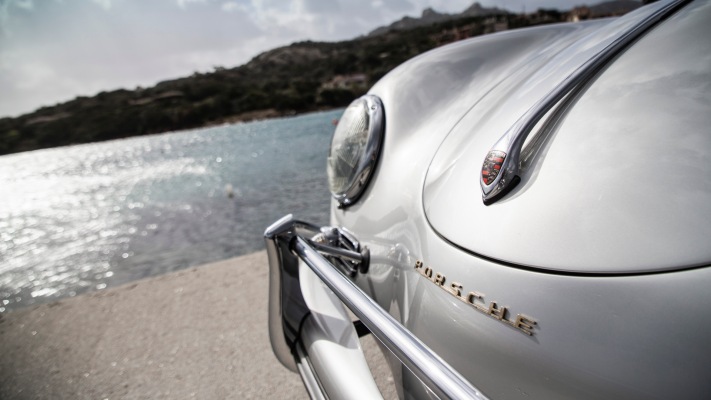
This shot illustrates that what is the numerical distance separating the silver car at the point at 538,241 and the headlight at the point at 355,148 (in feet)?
0.03

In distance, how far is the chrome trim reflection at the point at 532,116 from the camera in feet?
2.33

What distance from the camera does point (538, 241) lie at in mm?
596

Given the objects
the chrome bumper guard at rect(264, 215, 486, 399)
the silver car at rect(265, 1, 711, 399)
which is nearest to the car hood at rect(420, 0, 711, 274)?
the silver car at rect(265, 1, 711, 399)

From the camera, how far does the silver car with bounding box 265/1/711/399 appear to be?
18.9 inches

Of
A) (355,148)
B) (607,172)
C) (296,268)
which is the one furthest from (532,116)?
(296,268)

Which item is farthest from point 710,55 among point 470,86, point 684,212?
point 470,86

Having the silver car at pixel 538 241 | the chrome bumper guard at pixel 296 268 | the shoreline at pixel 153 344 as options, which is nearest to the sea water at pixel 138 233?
the shoreline at pixel 153 344

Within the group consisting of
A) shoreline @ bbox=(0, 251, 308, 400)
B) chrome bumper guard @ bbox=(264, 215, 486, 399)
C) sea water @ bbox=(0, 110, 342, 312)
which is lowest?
sea water @ bbox=(0, 110, 342, 312)

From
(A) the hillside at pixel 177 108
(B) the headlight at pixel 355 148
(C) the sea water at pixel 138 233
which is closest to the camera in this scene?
(B) the headlight at pixel 355 148

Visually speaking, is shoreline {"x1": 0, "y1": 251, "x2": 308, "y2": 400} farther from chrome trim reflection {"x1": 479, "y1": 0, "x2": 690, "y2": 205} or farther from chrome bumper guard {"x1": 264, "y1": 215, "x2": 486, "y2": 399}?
chrome trim reflection {"x1": 479, "y1": 0, "x2": 690, "y2": 205}

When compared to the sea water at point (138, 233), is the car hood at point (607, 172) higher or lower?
higher

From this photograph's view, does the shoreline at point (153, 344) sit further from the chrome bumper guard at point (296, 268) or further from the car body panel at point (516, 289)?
the car body panel at point (516, 289)

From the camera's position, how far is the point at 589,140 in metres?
0.67

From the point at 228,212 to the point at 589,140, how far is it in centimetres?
576
